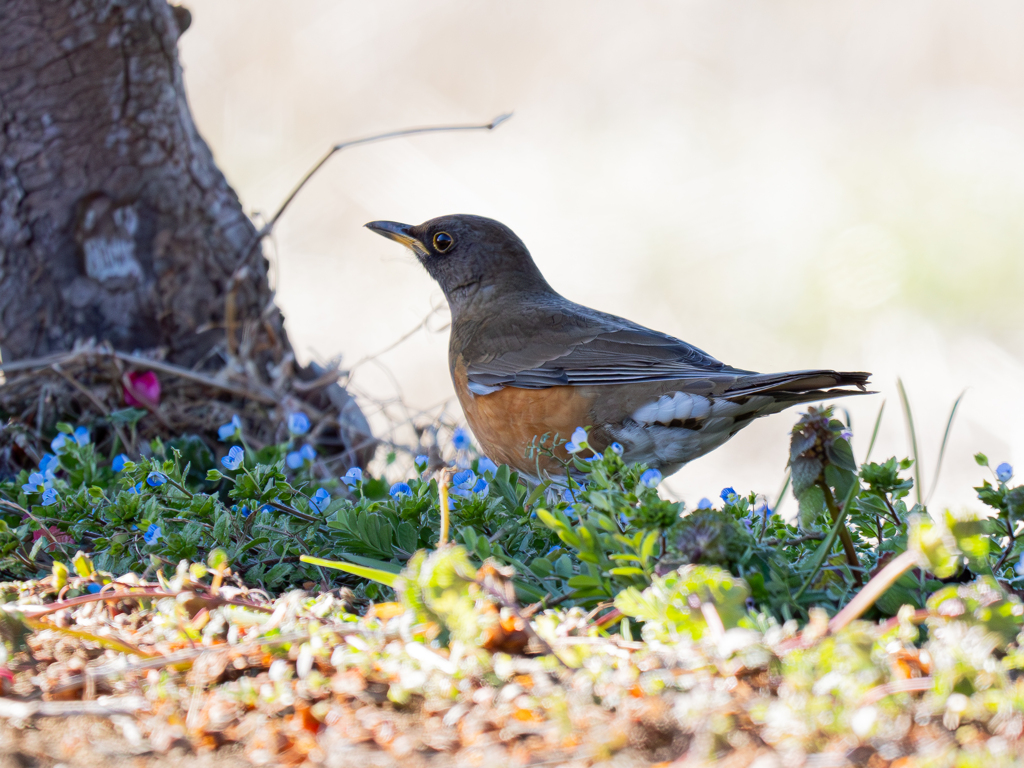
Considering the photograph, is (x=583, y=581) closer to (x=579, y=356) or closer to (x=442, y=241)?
(x=579, y=356)

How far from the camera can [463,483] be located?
8.97 ft

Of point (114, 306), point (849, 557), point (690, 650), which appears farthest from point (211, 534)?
point (114, 306)

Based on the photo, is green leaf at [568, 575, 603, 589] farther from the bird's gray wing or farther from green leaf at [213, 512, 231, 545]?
the bird's gray wing

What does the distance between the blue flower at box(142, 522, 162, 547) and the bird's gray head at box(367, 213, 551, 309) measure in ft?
8.80

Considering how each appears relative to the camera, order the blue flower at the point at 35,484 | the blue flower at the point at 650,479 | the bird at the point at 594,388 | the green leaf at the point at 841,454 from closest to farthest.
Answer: the green leaf at the point at 841,454
the blue flower at the point at 650,479
the blue flower at the point at 35,484
the bird at the point at 594,388

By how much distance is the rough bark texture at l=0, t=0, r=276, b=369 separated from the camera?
4027 millimetres

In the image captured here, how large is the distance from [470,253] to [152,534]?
9.21 ft

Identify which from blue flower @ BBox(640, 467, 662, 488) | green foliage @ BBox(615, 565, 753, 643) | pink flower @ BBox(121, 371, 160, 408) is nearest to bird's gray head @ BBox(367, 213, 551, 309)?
pink flower @ BBox(121, 371, 160, 408)

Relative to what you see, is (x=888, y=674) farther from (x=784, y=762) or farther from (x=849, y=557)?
(x=849, y=557)

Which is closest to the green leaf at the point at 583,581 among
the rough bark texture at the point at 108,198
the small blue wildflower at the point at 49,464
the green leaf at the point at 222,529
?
the green leaf at the point at 222,529

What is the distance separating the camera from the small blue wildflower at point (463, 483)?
2.70 meters

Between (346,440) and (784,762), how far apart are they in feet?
10.9

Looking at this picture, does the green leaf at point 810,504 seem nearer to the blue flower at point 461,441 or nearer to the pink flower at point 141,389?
the blue flower at point 461,441

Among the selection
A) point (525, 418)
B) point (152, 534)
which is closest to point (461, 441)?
point (525, 418)
